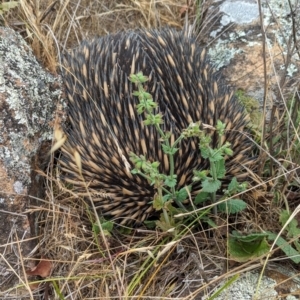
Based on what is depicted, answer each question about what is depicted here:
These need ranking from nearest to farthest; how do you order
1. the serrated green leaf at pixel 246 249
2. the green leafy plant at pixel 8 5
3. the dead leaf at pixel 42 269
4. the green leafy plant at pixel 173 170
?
the green leafy plant at pixel 173 170 < the serrated green leaf at pixel 246 249 < the dead leaf at pixel 42 269 < the green leafy plant at pixel 8 5

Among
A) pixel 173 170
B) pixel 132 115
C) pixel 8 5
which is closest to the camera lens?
pixel 173 170

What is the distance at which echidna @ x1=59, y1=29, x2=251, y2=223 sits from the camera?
Answer: 5.73 ft

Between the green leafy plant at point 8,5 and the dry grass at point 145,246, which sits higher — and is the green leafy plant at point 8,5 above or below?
above

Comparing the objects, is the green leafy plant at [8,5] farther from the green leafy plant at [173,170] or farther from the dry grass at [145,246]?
the green leafy plant at [173,170]

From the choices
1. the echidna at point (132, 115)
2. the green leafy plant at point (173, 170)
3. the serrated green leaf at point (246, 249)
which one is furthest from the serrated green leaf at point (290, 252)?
the echidna at point (132, 115)

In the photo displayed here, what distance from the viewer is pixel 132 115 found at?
175cm

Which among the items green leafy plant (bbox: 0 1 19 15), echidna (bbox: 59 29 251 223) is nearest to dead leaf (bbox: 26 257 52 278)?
echidna (bbox: 59 29 251 223)

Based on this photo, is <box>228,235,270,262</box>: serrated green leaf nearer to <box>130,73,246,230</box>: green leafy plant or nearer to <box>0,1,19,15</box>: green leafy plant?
<box>130,73,246,230</box>: green leafy plant

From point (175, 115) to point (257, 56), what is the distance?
85 cm

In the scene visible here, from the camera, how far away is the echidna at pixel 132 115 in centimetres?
175

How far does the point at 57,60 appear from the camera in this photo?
2.23 meters

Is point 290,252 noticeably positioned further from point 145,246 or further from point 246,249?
point 145,246

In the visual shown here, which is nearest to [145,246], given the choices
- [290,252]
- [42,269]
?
[42,269]

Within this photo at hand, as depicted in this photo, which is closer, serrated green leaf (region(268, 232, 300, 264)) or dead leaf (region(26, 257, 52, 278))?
serrated green leaf (region(268, 232, 300, 264))
